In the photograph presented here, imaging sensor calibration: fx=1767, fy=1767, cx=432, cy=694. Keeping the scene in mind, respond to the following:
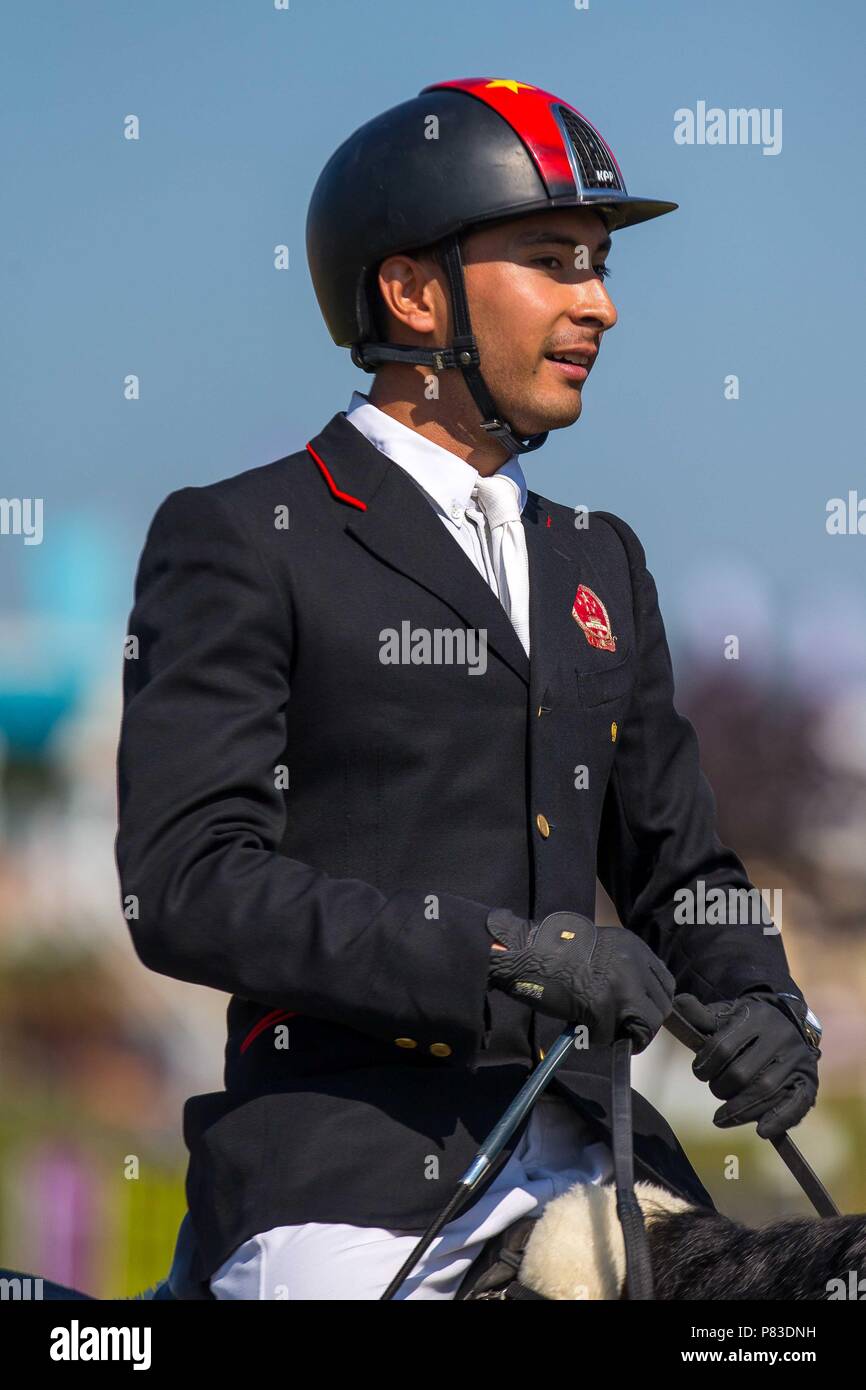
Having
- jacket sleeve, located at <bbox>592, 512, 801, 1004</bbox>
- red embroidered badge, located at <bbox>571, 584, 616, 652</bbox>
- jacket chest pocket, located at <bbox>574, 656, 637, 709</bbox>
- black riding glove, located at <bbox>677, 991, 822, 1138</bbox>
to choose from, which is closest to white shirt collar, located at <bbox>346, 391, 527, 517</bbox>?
red embroidered badge, located at <bbox>571, 584, 616, 652</bbox>

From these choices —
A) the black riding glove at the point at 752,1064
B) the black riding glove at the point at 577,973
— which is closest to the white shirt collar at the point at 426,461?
the black riding glove at the point at 577,973

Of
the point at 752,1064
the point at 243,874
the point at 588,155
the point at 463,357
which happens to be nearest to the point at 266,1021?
the point at 243,874

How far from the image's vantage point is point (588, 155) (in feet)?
11.0

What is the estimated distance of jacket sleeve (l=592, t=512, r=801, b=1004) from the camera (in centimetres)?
344

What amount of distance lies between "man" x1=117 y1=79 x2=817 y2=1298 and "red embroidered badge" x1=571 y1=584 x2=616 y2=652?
0.04 feet

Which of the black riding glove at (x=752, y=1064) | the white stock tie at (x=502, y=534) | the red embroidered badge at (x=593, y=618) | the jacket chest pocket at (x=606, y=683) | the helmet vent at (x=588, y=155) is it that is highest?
the helmet vent at (x=588, y=155)

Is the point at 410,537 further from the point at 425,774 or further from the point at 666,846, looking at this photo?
the point at 666,846

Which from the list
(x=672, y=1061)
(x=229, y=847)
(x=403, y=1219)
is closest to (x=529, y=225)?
(x=229, y=847)

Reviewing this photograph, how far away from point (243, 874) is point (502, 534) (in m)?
0.98

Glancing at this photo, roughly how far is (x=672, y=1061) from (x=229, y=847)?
665 cm

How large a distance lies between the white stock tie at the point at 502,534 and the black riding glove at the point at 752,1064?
0.83m

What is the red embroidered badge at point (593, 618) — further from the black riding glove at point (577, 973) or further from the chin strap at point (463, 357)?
the black riding glove at point (577, 973)

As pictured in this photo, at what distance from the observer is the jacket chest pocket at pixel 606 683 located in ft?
10.8
